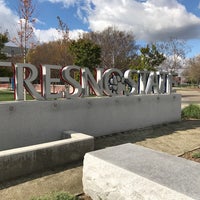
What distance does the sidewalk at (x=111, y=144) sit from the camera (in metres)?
5.02

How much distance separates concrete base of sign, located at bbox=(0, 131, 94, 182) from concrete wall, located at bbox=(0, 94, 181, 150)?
4.56 feet

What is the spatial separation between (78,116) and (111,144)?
1.48m

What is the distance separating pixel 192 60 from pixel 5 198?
79887mm

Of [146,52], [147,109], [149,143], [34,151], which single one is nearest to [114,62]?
[146,52]

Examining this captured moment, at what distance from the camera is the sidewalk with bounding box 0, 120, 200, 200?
502 centimetres

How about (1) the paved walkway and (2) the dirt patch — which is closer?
(1) the paved walkway

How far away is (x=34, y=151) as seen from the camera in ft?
18.9

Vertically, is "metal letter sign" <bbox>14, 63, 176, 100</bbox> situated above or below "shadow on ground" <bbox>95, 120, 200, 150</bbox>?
above

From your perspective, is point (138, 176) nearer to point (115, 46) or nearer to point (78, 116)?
point (78, 116)

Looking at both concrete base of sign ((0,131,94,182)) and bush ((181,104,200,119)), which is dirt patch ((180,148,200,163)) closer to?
concrete base of sign ((0,131,94,182))

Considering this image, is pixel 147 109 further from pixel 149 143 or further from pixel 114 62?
pixel 114 62

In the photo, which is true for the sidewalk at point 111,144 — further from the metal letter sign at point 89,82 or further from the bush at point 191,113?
the metal letter sign at point 89,82

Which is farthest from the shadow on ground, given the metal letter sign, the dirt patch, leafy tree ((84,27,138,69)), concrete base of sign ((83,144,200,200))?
leafy tree ((84,27,138,69))

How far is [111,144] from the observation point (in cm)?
855
